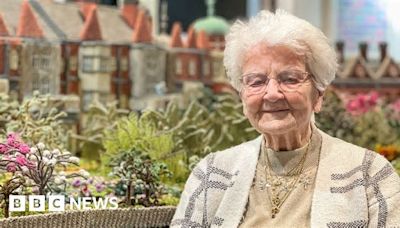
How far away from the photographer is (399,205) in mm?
2141

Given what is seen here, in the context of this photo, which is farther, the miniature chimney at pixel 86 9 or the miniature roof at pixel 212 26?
the miniature roof at pixel 212 26

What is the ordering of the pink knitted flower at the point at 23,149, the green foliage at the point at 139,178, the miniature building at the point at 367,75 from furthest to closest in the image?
the miniature building at the point at 367,75 < the green foliage at the point at 139,178 < the pink knitted flower at the point at 23,149

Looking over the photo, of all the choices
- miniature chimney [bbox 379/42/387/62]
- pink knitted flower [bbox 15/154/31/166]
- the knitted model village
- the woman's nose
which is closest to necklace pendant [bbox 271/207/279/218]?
the woman's nose

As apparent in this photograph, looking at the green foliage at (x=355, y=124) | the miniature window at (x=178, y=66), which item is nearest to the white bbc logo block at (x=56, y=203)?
the green foliage at (x=355, y=124)

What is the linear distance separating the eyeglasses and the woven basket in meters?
0.50

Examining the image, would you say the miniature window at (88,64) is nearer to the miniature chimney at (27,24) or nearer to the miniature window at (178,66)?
the miniature chimney at (27,24)

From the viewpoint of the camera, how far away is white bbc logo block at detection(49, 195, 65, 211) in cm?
224

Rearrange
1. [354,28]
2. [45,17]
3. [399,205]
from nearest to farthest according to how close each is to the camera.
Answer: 1. [399,205]
2. [45,17]
3. [354,28]

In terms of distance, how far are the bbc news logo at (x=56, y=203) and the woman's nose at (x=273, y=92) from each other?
56 centimetres

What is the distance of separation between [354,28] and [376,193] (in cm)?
368

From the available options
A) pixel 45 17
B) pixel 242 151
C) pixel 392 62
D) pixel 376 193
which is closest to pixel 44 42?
pixel 45 17

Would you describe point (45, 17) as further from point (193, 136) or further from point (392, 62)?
point (392, 62)

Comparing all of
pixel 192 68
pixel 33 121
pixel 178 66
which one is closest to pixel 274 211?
pixel 33 121

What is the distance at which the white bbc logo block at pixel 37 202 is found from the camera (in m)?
2.22
